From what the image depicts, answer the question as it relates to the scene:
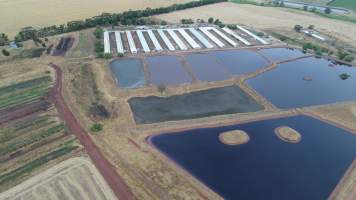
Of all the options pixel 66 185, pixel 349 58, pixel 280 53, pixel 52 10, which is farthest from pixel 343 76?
pixel 52 10

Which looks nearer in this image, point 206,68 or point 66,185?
point 66,185

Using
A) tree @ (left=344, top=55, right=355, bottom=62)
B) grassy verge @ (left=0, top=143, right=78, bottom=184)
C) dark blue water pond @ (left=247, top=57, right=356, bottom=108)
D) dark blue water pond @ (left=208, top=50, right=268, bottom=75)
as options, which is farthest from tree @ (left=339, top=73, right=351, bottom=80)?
grassy verge @ (left=0, top=143, right=78, bottom=184)

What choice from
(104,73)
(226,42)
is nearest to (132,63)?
(104,73)

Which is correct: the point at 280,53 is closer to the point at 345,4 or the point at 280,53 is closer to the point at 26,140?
the point at 26,140

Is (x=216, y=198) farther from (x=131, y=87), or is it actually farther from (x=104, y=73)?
(x=104, y=73)

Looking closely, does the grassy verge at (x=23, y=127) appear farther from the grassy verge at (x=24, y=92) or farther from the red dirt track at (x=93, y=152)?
the grassy verge at (x=24, y=92)

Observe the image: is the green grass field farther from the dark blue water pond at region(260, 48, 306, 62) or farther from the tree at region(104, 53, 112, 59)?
the tree at region(104, 53, 112, 59)

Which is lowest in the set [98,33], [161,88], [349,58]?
[349,58]

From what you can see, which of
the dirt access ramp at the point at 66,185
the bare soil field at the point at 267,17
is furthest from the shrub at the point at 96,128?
the bare soil field at the point at 267,17
